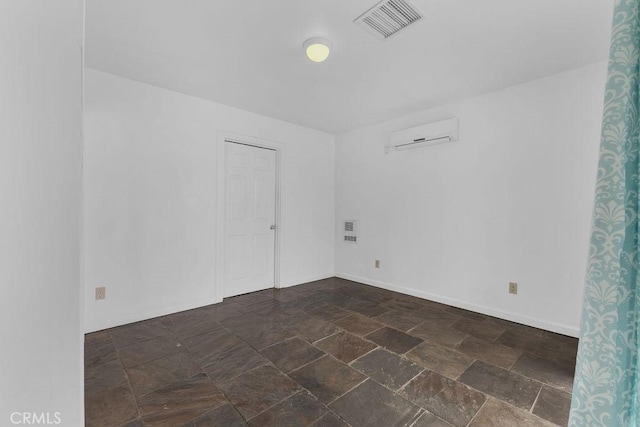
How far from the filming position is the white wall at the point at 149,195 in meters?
2.50

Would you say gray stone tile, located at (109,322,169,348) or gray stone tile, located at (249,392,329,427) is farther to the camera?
gray stone tile, located at (109,322,169,348)

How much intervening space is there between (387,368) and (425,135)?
2.61 m

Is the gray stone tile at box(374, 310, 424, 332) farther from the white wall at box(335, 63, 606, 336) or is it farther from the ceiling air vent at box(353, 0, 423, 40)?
the ceiling air vent at box(353, 0, 423, 40)

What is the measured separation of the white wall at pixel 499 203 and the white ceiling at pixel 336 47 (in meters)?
0.34

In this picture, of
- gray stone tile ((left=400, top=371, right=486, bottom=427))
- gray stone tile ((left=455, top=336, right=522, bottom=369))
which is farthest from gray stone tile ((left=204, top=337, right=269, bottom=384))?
gray stone tile ((left=455, top=336, right=522, bottom=369))

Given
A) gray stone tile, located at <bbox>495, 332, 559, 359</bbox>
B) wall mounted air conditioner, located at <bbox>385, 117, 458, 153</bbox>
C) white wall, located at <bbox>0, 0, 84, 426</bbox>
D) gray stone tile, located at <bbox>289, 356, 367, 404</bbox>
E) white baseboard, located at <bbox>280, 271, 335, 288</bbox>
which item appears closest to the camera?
white wall, located at <bbox>0, 0, 84, 426</bbox>

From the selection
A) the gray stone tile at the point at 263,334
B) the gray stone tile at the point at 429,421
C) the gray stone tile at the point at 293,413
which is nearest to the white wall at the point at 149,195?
the gray stone tile at the point at 263,334

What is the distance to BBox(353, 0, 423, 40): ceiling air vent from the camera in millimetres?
1706

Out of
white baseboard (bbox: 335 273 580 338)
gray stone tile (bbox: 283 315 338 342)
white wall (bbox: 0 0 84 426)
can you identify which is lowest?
gray stone tile (bbox: 283 315 338 342)

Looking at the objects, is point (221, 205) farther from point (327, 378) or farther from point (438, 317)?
point (438, 317)

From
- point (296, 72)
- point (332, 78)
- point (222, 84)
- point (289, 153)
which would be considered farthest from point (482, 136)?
point (222, 84)

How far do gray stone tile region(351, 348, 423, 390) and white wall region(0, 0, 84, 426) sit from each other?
1.81 m

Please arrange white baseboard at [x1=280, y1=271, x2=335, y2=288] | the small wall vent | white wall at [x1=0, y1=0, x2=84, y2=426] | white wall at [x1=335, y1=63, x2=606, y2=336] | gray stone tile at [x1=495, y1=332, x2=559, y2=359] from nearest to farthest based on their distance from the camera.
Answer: white wall at [x1=0, y1=0, x2=84, y2=426] < gray stone tile at [x1=495, y1=332, x2=559, y2=359] < white wall at [x1=335, y1=63, x2=606, y2=336] < white baseboard at [x1=280, y1=271, x2=335, y2=288] < the small wall vent

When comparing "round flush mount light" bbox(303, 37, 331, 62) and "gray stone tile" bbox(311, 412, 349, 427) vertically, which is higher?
"round flush mount light" bbox(303, 37, 331, 62)
